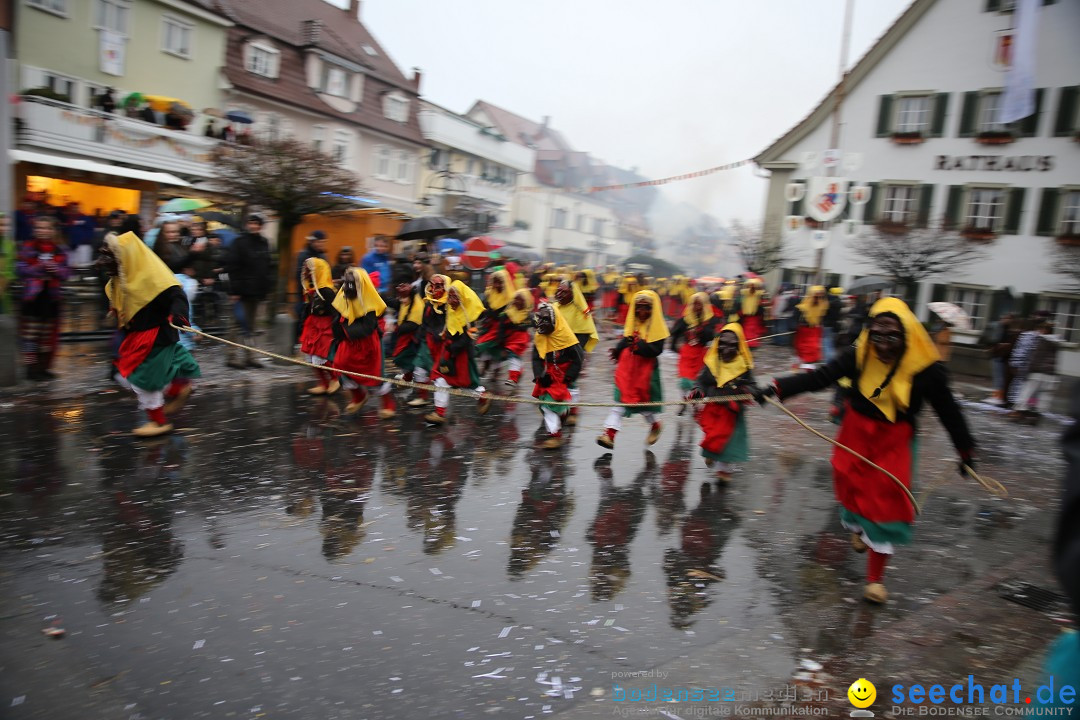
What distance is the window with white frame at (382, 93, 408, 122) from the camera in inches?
1388

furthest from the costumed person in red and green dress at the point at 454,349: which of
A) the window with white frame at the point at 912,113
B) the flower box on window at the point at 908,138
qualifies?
the window with white frame at the point at 912,113

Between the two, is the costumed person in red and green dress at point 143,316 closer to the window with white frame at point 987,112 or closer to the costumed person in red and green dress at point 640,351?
the costumed person in red and green dress at point 640,351

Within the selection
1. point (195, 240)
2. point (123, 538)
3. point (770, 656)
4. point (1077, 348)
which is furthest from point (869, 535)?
point (1077, 348)

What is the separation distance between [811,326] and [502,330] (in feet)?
24.8

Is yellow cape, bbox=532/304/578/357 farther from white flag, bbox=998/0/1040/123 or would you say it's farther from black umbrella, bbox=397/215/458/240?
white flag, bbox=998/0/1040/123

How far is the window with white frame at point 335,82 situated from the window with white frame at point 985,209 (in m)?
24.8

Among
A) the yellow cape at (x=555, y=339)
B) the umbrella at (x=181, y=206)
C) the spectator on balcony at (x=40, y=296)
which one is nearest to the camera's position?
the yellow cape at (x=555, y=339)

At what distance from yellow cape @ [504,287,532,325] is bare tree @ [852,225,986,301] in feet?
60.1

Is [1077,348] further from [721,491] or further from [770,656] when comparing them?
[770,656]

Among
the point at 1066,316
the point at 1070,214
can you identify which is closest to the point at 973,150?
the point at 1070,214

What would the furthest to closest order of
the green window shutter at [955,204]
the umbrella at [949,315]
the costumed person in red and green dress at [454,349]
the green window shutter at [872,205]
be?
the green window shutter at [872,205], the green window shutter at [955,204], the umbrella at [949,315], the costumed person in red and green dress at [454,349]

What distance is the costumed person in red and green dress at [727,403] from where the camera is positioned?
7.47m

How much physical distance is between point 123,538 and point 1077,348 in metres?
28.4

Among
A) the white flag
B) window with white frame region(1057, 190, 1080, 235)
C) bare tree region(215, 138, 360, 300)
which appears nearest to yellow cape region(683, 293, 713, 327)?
bare tree region(215, 138, 360, 300)
